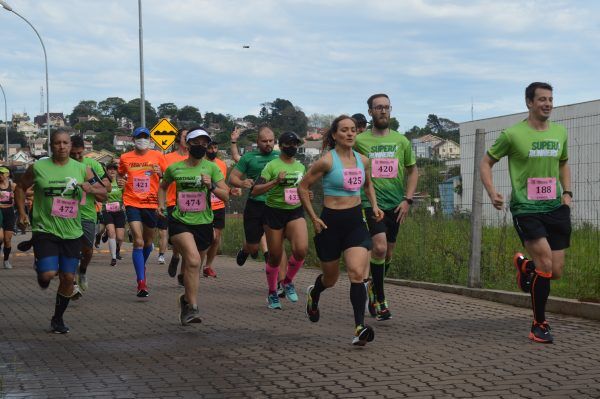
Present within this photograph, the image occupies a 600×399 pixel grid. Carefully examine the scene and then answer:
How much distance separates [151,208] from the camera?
14094 millimetres

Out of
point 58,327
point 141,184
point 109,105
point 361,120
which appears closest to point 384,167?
point 361,120

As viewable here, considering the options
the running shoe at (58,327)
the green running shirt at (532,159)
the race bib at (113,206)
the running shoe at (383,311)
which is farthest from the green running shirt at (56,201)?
the race bib at (113,206)

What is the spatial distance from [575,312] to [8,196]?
39.5ft

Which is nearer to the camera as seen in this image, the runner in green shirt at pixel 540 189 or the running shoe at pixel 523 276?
the runner in green shirt at pixel 540 189

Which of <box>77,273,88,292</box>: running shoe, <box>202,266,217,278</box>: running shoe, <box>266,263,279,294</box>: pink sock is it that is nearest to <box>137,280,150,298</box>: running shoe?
<box>77,273,88,292</box>: running shoe

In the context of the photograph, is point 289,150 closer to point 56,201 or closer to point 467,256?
point 56,201

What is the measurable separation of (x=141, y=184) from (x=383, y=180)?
4.59 m

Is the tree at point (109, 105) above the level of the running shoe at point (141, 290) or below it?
above

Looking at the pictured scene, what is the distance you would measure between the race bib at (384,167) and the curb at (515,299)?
233cm

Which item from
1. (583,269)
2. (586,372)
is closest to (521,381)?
(586,372)

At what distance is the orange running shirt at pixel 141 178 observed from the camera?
46.2ft

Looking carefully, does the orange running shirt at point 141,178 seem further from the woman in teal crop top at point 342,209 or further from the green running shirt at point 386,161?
the woman in teal crop top at point 342,209

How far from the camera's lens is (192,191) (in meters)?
10.6

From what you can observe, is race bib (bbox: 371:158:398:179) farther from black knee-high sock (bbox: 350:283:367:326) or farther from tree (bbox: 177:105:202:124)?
tree (bbox: 177:105:202:124)
